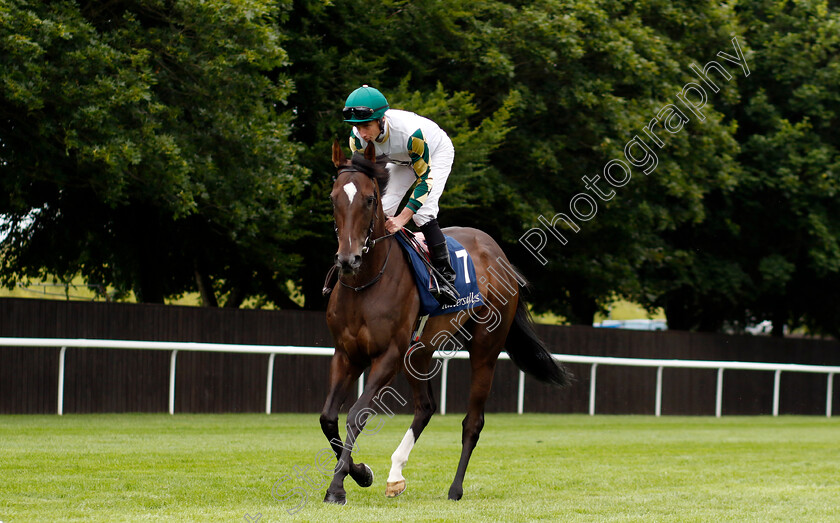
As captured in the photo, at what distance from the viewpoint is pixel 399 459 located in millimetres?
6234

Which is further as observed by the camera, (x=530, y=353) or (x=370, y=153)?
(x=530, y=353)

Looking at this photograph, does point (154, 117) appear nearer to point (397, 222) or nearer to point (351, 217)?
point (397, 222)

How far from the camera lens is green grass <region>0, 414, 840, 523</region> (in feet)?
17.6

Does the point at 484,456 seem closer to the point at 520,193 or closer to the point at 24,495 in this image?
the point at 24,495

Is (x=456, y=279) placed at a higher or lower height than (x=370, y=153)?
lower

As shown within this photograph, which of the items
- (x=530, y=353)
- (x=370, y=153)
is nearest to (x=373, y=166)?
(x=370, y=153)

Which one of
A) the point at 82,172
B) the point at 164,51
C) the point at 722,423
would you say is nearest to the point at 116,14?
the point at 164,51

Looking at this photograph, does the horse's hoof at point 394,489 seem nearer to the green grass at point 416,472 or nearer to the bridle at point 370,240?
the green grass at point 416,472

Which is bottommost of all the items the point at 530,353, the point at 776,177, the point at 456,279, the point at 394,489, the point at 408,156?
the point at 394,489

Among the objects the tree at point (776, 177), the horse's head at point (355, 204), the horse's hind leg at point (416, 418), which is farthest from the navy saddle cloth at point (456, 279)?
the tree at point (776, 177)

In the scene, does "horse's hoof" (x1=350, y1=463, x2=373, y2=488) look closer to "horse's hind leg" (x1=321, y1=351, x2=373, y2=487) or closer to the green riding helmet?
"horse's hind leg" (x1=321, y1=351, x2=373, y2=487)

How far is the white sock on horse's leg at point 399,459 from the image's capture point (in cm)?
611

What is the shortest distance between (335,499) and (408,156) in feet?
7.13

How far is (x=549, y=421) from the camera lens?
601 inches
